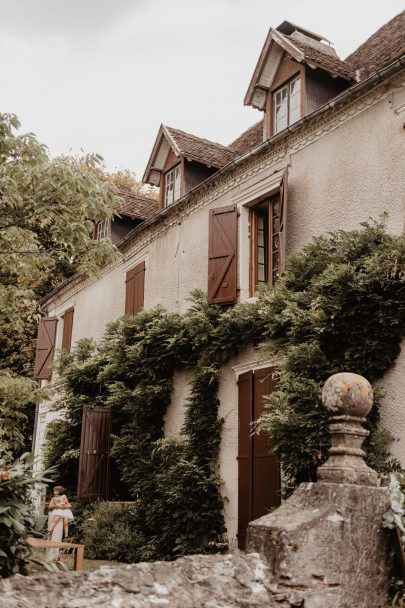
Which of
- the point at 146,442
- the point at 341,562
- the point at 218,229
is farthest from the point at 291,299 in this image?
the point at 341,562

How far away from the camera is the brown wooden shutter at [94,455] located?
12.4 metres

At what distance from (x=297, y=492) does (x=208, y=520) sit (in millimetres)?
6276

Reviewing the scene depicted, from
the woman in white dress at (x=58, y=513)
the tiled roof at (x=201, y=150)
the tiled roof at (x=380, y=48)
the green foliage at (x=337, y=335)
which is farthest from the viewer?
the tiled roof at (x=201, y=150)

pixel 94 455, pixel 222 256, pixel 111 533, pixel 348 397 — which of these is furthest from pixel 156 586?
pixel 94 455

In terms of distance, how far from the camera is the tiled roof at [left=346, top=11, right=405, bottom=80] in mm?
10164

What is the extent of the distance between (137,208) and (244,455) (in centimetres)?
870

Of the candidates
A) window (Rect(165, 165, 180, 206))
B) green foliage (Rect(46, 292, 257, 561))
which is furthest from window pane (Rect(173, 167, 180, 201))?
green foliage (Rect(46, 292, 257, 561))

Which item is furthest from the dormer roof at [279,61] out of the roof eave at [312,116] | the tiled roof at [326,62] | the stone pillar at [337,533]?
the stone pillar at [337,533]

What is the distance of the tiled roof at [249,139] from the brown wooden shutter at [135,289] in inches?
131

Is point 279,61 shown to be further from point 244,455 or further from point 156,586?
point 156,586

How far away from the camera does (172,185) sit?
14.0 meters

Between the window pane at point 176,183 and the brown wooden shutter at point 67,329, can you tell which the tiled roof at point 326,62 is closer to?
the window pane at point 176,183

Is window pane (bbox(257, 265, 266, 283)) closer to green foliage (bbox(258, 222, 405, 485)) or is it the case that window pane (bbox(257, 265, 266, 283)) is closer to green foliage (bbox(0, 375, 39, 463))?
green foliage (bbox(258, 222, 405, 485))

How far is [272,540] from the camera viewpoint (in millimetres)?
3523
